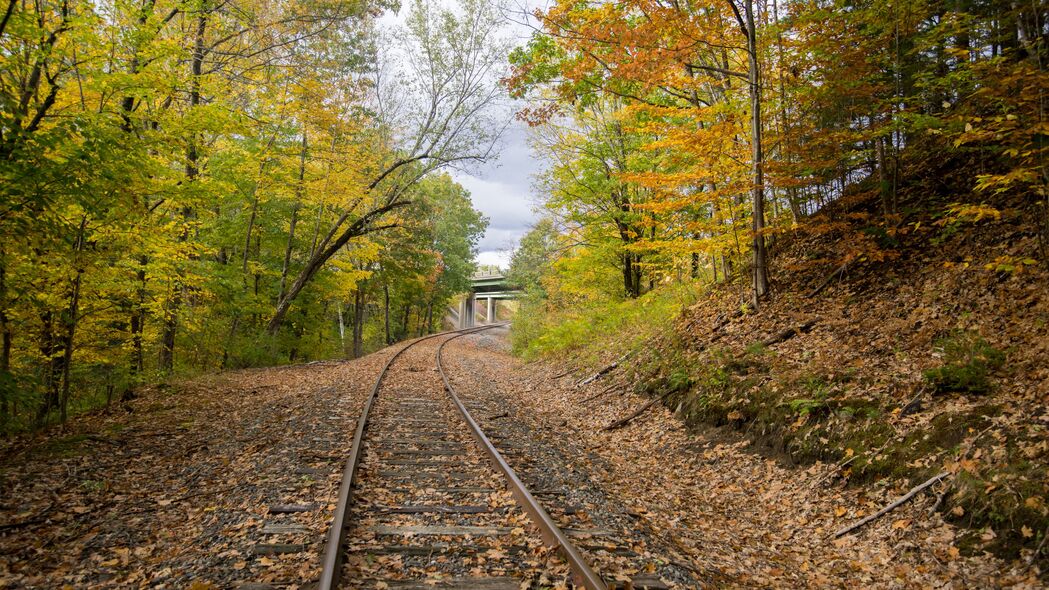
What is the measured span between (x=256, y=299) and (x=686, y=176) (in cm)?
1467

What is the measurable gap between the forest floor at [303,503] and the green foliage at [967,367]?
4.90ft

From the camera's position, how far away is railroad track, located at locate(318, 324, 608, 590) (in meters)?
3.78

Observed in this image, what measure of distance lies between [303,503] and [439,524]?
143 cm

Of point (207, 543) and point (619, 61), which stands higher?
point (619, 61)

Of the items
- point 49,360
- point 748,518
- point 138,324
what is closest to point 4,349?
point 49,360

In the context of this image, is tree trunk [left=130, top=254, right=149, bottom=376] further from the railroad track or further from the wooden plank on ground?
the wooden plank on ground

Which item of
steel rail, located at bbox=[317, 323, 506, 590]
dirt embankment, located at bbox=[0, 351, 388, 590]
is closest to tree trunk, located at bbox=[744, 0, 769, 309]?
steel rail, located at bbox=[317, 323, 506, 590]

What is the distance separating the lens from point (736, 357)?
331 inches

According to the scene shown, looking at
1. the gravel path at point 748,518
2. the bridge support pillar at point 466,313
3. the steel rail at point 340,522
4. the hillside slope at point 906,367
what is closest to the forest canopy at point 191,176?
the steel rail at point 340,522

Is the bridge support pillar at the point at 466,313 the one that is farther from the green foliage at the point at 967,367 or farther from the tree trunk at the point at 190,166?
the green foliage at the point at 967,367

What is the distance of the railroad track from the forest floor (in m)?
0.31

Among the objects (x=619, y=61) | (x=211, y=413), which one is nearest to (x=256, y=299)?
(x=211, y=413)

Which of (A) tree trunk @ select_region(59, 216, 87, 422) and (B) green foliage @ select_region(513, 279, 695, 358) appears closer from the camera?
(A) tree trunk @ select_region(59, 216, 87, 422)

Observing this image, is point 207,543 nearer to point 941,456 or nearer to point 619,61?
point 941,456
